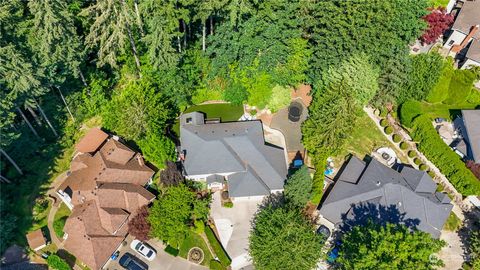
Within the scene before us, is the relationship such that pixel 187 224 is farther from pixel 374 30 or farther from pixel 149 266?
pixel 374 30

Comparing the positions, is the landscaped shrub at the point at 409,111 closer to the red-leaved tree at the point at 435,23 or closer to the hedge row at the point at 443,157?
the hedge row at the point at 443,157


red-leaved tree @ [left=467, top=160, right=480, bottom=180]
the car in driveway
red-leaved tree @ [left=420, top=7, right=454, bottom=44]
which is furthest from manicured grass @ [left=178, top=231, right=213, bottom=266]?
red-leaved tree @ [left=420, top=7, right=454, bottom=44]

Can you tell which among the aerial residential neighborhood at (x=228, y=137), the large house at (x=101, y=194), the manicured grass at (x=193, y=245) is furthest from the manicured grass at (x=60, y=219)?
the manicured grass at (x=193, y=245)

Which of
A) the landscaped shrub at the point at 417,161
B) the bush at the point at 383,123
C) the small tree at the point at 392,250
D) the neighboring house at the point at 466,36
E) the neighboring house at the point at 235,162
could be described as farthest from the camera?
the neighboring house at the point at 466,36

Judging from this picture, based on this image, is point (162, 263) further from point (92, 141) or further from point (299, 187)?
point (92, 141)

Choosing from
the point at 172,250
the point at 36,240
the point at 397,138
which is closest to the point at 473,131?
the point at 397,138

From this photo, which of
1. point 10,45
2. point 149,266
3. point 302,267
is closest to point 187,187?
point 149,266
